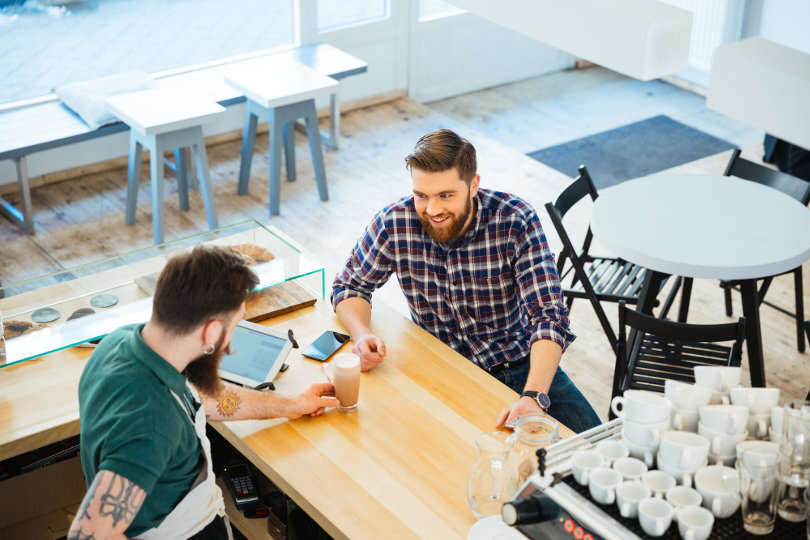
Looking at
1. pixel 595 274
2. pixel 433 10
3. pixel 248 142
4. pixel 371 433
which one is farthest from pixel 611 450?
pixel 433 10

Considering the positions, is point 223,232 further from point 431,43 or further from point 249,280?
point 431,43

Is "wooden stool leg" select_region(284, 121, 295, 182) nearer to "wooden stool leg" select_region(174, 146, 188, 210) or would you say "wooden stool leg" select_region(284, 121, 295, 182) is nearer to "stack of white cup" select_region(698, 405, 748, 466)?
"wooden stool leg" select_region(174, 146, 188, 210)

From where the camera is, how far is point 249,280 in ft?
6.14

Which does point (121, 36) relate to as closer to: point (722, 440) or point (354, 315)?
point (354, 315)

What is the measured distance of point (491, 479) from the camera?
6.31 feet

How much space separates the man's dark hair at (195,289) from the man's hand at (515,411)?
761mm

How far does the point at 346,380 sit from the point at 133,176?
9.84 feet

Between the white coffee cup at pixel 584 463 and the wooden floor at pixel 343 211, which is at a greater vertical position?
the white coffee cup at pixel 584 463

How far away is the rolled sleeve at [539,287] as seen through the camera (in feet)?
8.46

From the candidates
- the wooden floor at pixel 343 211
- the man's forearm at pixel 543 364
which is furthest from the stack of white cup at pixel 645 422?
the wooden floor at pixel 343 211

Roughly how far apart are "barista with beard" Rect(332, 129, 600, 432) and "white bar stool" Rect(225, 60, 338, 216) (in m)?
2.40

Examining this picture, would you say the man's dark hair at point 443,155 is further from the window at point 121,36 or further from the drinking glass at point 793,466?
the window at point 121,36

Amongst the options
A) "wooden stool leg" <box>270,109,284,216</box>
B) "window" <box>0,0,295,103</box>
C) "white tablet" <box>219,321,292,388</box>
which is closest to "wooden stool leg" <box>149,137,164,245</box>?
"wooden stool leg" <box>270,109,284,216</box>

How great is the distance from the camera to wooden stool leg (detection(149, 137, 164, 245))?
463cm
